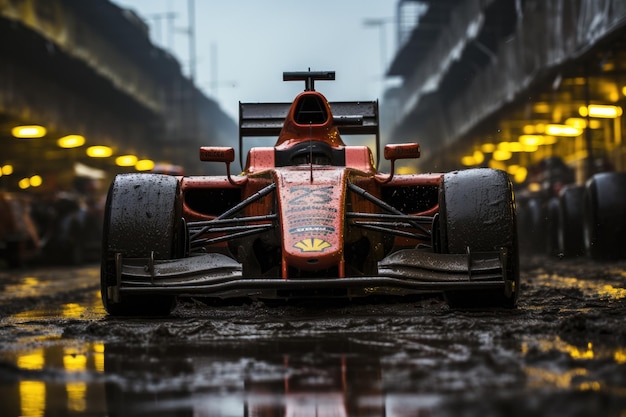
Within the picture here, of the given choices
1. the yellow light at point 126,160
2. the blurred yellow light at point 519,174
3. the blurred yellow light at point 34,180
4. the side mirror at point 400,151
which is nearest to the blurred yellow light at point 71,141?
the blurred yellow light at point 34,180

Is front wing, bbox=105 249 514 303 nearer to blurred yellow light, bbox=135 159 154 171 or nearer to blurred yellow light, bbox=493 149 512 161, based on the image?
blurred yellow light, bbox=493 149 512 161

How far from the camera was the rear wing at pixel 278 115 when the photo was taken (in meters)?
10.5

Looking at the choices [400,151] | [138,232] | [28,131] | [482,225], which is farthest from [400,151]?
[28,131]

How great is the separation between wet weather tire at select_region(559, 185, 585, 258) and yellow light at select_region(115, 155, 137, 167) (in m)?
30.2

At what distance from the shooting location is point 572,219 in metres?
15.6

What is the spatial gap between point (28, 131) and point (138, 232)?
24.6m

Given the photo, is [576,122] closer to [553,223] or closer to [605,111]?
[605,111]

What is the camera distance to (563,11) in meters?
19.5

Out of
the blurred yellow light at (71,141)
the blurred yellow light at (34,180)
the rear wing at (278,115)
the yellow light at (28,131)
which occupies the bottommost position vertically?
the rear wing at (278,115)

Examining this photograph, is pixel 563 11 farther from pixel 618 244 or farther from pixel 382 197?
pixel 382 197

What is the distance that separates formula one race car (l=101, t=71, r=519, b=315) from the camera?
22.0ft

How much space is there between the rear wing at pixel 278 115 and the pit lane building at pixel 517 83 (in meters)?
5.98

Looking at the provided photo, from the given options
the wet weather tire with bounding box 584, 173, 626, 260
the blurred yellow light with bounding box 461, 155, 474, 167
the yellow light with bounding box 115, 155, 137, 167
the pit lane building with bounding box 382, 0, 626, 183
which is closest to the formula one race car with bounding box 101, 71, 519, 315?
the wet weather tire with bounding box 584, 173, 626, 260

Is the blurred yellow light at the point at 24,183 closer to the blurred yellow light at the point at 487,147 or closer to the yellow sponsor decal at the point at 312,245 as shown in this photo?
the blurred yellow light at the point at 487,147
